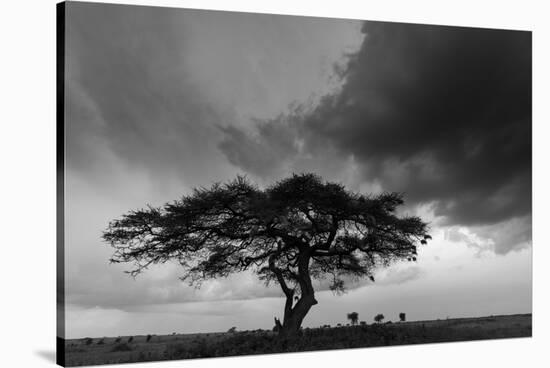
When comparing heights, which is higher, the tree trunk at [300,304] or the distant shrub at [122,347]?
the tree trunk at [300,304]

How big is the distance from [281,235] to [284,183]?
1034 mm

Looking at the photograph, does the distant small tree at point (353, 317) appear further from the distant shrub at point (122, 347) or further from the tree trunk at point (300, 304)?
the distant shrub at point (122, 347)

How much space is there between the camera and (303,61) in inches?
649

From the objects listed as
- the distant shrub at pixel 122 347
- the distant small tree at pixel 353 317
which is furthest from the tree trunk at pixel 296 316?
the distant shrub at pixel 122 347

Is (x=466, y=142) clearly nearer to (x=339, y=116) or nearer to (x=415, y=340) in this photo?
(x=339, y=116)

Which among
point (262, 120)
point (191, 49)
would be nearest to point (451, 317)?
point (262, 120)

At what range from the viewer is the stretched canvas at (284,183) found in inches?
584

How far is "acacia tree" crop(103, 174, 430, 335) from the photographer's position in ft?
51.7

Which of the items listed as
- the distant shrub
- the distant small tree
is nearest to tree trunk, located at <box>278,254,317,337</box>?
the distant small tree

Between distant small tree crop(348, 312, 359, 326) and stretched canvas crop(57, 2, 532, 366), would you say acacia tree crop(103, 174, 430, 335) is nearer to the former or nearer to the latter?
stretched canvas crop(57, 2, 532, 366)

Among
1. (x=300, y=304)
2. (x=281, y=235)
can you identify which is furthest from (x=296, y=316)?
(x=281, y=235)

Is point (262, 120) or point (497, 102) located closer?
point (262, 120)

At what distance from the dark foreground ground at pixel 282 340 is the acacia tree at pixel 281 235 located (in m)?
0.46

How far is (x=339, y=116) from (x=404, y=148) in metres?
1.54
